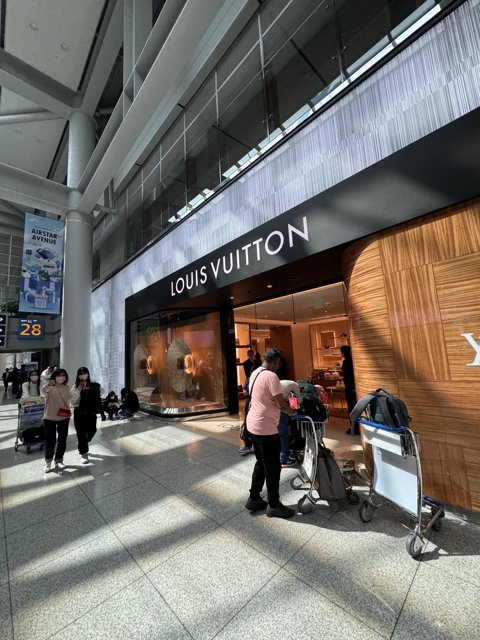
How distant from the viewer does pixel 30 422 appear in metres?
5.70

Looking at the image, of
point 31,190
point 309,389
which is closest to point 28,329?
point 31,190

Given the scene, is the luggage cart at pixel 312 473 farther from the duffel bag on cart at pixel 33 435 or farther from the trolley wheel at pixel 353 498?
the duffel bag on cart at pixel 33 435

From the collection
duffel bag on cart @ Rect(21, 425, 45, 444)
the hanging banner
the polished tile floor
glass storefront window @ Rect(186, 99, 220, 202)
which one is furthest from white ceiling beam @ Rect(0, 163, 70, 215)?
the polished tile floor

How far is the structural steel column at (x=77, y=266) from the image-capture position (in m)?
10.3

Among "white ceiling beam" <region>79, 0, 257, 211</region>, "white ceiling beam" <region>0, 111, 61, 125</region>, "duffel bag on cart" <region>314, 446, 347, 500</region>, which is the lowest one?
"duffel bag on cart" <region>314, 446, 347, 500</region>

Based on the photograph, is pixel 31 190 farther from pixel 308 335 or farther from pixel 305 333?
pixel 308 335

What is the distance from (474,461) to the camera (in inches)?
104

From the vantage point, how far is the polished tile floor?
1.75 metres

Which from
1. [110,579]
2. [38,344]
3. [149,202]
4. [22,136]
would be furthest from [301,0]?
[38,344]

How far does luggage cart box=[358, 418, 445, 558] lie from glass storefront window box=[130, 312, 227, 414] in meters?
5.90

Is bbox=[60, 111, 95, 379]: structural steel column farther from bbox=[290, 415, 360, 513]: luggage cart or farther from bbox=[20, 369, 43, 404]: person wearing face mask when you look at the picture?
bbox=[290, 415, 360, 513]: luggage cart

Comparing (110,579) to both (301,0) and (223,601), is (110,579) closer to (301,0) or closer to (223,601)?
(223,601)

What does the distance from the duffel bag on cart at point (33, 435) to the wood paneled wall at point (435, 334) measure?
6305 mm

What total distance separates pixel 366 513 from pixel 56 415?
452cm
